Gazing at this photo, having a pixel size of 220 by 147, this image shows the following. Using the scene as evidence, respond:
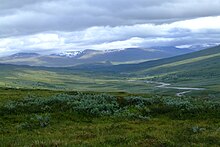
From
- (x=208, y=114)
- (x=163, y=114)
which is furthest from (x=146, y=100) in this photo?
(x=208, y=114)

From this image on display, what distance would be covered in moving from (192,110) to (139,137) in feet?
49.7

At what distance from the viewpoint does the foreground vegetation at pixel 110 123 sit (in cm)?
1875

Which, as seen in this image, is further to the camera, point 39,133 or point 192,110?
point 192,110

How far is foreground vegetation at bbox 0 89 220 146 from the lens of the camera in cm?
1875

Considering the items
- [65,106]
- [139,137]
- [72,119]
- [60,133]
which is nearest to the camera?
[139,137]

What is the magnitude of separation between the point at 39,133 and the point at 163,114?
49.9 ft

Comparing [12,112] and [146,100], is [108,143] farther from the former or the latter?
[146,100]

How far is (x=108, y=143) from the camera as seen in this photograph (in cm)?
1784

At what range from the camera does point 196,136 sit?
20172mm

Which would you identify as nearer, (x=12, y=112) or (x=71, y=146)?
(x=71, y=146)

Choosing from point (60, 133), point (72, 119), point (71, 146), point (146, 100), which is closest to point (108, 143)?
point (71, 146)

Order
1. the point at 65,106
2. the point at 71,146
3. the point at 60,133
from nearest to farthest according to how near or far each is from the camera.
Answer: the point at 71,146
the point at 60,133
the point at 65,106

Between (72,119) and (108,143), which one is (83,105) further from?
(108,143)

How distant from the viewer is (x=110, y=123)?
27438 millimetres
